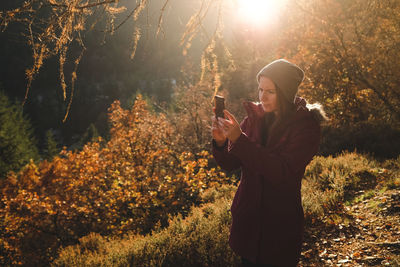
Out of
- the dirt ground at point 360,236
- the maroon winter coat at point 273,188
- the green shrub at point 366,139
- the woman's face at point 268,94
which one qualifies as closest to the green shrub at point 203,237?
the dirt ground at point 360,236

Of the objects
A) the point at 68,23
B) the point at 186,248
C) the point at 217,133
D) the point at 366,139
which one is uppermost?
the point at 68,23

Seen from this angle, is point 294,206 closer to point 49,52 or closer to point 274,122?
point 274,122

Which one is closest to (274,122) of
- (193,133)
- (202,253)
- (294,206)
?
(294,206)

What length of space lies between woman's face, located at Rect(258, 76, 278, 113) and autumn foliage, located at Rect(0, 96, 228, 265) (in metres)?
7.93

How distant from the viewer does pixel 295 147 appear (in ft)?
5.08

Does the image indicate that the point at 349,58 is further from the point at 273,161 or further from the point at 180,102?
the point at 180,102

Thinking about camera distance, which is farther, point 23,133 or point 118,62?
point 118,62

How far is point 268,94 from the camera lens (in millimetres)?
1682

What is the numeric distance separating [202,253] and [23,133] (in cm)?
5195

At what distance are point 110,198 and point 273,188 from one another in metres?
12.2

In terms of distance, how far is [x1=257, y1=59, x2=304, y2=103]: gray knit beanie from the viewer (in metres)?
1.62

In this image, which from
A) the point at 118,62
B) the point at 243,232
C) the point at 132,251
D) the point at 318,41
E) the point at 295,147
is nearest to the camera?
the point at 295,147

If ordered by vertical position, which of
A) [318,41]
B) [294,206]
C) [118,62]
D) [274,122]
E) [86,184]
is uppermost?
[118,62]

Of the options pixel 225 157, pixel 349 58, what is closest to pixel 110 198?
pixel 225 157
